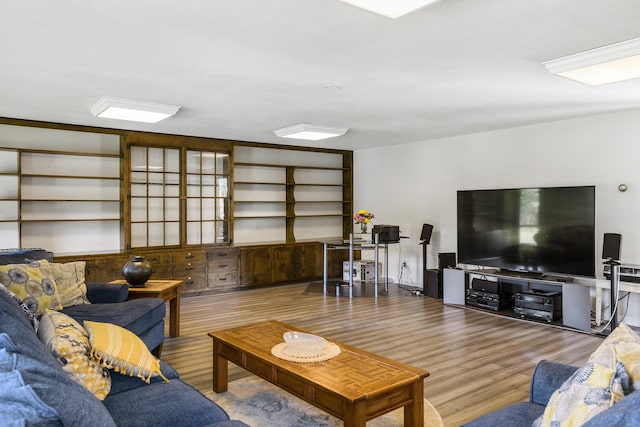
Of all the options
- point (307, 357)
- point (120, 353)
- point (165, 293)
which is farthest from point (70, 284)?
point (307, 357)

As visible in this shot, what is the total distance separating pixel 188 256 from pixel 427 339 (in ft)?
12.3

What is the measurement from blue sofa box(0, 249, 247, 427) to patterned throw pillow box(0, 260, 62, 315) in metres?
0.20

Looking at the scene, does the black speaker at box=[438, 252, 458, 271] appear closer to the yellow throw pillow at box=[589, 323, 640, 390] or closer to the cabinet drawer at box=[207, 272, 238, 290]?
the cabinet drawer at box=[207, 272, 238, 290]

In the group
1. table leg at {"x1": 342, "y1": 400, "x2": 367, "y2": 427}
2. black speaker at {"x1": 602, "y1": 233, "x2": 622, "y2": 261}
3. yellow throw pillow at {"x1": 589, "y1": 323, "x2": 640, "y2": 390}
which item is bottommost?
table leg at {"x1": 342, "y1": 400, "x2": 367, "y2": 427}

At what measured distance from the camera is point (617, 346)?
1.55 m

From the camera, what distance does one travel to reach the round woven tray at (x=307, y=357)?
261 cm

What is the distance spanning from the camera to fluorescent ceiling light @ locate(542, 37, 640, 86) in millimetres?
2984

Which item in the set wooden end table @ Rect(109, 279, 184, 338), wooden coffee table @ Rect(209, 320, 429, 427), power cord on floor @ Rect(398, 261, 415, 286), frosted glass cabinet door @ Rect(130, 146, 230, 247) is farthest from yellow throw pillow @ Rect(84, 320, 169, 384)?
power cord on floor @ Rect(398, 261, 415, 286)

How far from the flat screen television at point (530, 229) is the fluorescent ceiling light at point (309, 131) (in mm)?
1924

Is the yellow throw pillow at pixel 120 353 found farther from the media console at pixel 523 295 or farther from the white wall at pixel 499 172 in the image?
the white wall at pixel 499 172

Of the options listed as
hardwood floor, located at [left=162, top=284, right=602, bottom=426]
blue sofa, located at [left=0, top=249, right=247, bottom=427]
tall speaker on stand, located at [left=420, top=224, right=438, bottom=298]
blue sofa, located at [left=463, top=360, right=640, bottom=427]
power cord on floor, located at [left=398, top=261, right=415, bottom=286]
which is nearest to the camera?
blue sofa, located at [left=0, top=249, right=247, bottom=427]

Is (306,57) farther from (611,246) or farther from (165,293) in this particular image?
(611,246)

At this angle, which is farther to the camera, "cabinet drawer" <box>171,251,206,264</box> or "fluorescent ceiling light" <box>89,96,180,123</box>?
"cabinet drawer" <box>171,251,206,264</box>

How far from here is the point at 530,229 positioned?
17.9ft
